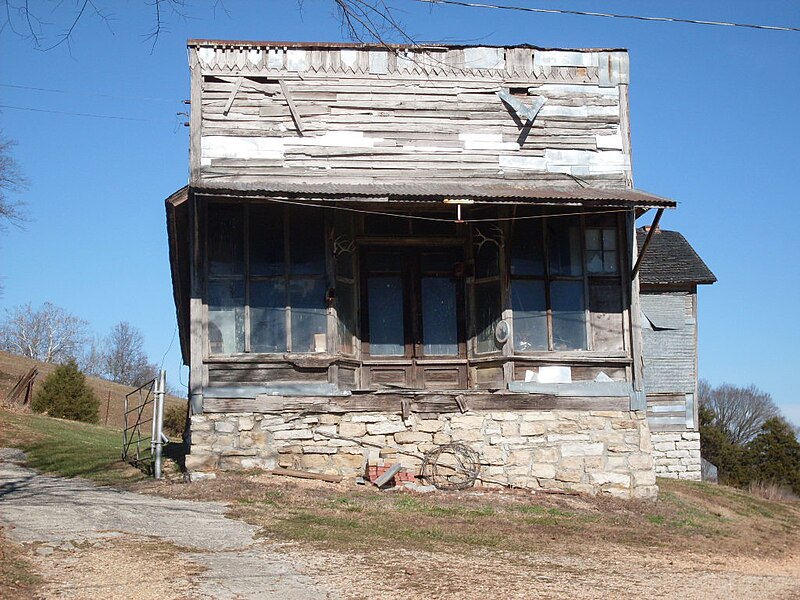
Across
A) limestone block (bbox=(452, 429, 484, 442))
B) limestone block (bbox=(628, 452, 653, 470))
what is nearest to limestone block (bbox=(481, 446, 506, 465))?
limestone block (bbox=(452, 429, 484, 442))

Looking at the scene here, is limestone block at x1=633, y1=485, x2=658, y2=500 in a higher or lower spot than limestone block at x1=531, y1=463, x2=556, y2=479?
lower

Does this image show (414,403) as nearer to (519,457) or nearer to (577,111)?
(519,457)

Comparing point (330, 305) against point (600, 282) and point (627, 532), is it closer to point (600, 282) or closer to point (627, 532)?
point (600, 282)

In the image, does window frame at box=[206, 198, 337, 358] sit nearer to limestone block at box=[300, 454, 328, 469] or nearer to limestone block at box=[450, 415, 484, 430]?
limestone block at box=[300, 454, 328, 469]

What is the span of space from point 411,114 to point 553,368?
173 inches

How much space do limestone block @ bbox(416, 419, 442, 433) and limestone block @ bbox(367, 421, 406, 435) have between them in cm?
23

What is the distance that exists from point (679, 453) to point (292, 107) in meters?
13.3

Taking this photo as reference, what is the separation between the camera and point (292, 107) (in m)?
14.4

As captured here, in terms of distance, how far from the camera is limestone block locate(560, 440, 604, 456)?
1423cm

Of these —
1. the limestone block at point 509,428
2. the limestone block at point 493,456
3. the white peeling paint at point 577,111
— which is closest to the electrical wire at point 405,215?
the white peeling paint at point 577,111

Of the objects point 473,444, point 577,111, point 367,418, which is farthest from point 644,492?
point 577,111

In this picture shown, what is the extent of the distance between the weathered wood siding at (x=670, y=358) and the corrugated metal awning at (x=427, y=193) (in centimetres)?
946

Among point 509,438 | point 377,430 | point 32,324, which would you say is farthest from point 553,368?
point 32,324

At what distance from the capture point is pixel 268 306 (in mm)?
14125
